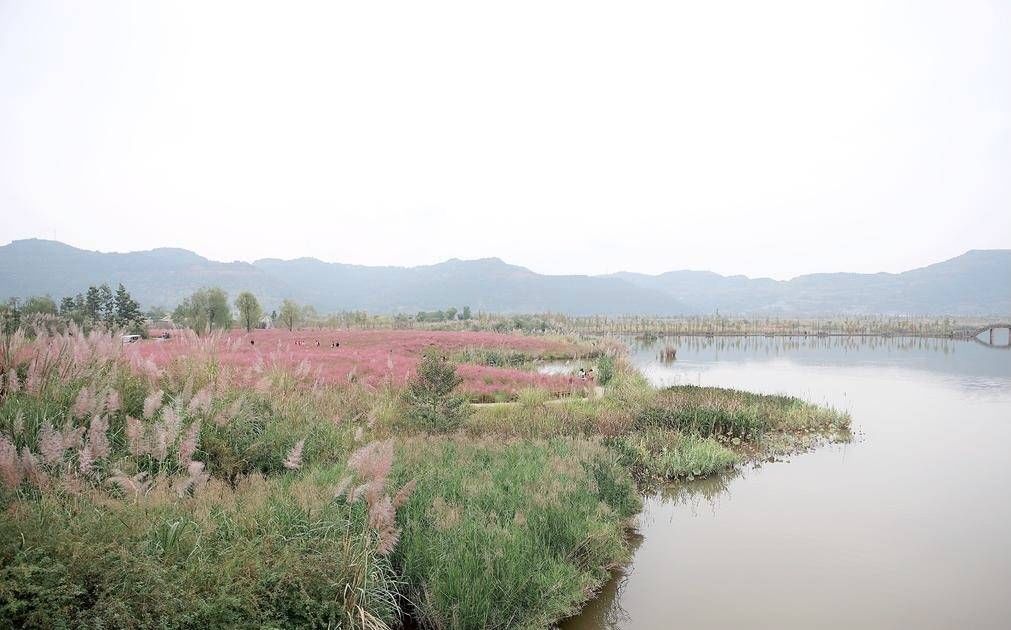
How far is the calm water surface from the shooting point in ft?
20.6

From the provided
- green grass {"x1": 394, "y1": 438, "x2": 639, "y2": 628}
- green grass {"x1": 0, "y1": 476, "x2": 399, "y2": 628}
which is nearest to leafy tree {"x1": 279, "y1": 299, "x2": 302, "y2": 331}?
green grass {"x1": 394, "y1": 438, "x2": 639, "y2": 628}

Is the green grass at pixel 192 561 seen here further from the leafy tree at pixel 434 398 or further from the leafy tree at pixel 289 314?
the leafy tree at pixel 289 314

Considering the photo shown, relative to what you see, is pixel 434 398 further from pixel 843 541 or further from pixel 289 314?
pixel 289 314

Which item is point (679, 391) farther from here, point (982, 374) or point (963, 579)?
point (982, 374)

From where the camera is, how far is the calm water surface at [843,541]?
20.6ft

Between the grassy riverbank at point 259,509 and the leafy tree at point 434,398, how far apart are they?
106cm

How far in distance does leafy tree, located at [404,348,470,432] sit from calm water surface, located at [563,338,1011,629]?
13.2 feet

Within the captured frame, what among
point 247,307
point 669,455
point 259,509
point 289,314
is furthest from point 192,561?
point 289,314

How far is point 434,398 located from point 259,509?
6.78 meters

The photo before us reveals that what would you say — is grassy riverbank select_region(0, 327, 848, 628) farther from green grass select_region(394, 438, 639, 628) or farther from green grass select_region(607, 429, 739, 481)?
green grass select_region(607, 429, 739, 481)

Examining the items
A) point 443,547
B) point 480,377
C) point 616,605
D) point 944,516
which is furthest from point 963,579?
point 480,377

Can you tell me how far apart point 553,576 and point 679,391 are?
1404cm

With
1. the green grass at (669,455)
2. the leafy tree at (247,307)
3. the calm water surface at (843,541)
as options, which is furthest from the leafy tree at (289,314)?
the calm water surface at (843,541)

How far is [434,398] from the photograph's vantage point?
452 inches
